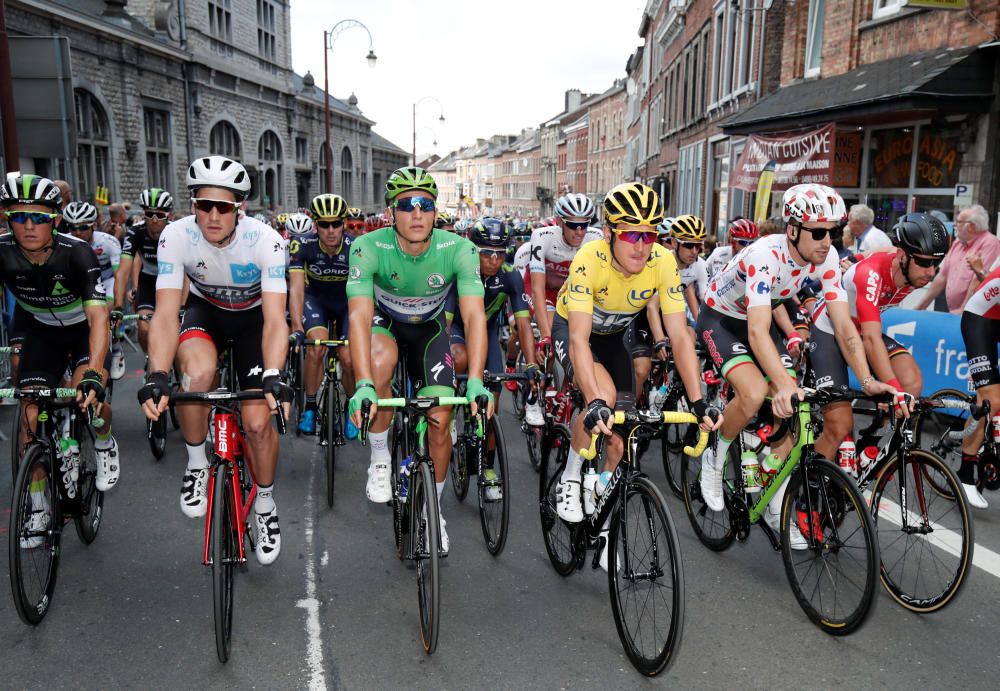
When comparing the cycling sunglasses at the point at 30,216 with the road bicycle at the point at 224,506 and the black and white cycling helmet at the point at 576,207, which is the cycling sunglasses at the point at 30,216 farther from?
the black and white cycling helmet at the point at 576,207

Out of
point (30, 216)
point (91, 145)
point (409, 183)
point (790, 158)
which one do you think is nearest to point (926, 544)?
point (409, 183)

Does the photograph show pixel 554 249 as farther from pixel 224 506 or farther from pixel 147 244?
pixel 224 506

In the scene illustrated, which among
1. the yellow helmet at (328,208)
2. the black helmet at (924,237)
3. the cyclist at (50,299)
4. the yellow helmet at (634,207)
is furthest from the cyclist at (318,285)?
the black helmet at (924,237)

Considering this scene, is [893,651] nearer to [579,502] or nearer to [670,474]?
[579,502]

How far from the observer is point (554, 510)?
481 cm

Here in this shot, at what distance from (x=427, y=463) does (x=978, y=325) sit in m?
4.15

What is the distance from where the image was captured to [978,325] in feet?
18.7

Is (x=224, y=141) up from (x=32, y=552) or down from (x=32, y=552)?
up

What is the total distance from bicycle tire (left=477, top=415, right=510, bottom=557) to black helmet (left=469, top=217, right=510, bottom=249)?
203cm

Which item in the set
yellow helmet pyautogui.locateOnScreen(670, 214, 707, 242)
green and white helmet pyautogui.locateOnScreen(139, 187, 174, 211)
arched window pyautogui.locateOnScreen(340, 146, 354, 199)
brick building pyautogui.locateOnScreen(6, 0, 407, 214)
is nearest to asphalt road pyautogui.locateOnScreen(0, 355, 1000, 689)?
yellow helmet pyautogui.locateOnScreen(670, 214, 707, 242)

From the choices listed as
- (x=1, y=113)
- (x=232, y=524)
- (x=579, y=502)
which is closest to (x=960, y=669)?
(x=579, y=502)

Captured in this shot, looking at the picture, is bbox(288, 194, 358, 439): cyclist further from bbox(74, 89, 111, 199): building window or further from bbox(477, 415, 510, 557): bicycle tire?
bbox(74, 89, 111, 199): building window

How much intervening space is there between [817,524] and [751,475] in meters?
0.61

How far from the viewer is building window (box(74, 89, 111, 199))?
24906 millimetres
